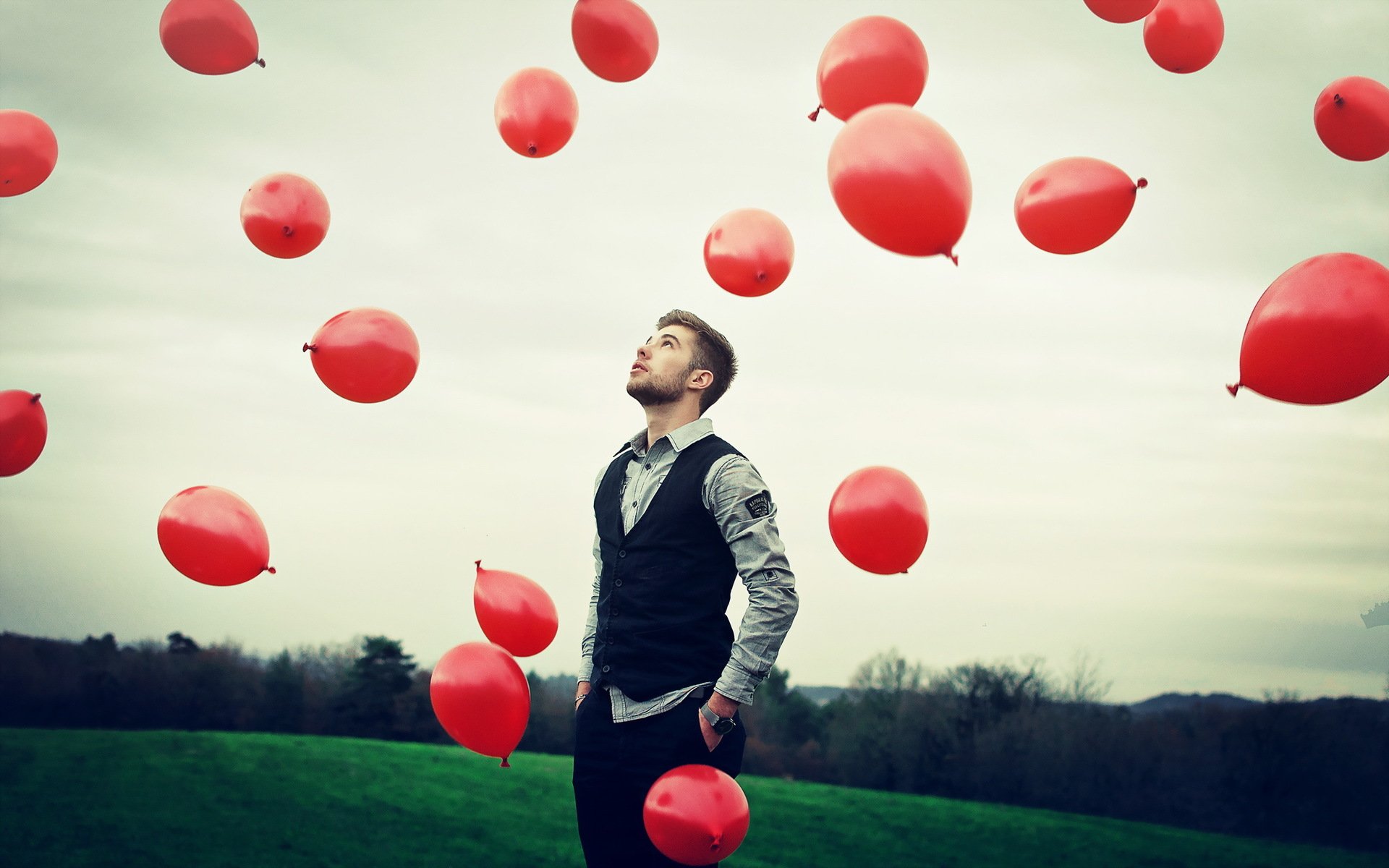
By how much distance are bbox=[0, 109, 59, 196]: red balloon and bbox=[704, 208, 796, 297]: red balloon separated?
2.80m

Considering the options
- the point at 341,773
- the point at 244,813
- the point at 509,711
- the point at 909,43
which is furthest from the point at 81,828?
the point at 909,43

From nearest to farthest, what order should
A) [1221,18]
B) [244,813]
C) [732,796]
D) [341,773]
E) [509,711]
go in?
[732,796] → [509,711] → [1221,18] → [244,813] → [341,773]

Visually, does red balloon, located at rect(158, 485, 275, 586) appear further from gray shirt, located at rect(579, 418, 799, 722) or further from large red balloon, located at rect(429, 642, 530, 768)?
gray shirt, located at rect(579, 418, 799, 722)

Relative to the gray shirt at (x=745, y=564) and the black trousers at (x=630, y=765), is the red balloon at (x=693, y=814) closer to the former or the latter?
the black trousers at (x=630, y=765)

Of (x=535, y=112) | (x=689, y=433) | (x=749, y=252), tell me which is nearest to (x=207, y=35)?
(x=535, y=112)

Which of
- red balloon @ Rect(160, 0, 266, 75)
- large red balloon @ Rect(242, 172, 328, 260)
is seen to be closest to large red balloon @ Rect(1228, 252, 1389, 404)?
large red balloon @ Rect(242, 172, 328, 260)

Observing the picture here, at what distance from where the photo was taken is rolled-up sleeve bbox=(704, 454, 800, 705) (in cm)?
217

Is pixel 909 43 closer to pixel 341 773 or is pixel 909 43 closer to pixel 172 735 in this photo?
pixel 341 773

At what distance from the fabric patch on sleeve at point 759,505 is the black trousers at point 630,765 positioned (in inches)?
17.1

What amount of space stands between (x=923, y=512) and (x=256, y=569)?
7.60ft

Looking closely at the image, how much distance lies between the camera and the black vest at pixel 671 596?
89.7 inches

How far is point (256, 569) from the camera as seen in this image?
3.33 m

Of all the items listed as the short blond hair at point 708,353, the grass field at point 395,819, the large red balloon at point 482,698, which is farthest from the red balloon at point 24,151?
the grass field at point 395,819

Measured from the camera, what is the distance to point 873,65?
10.8 ft
